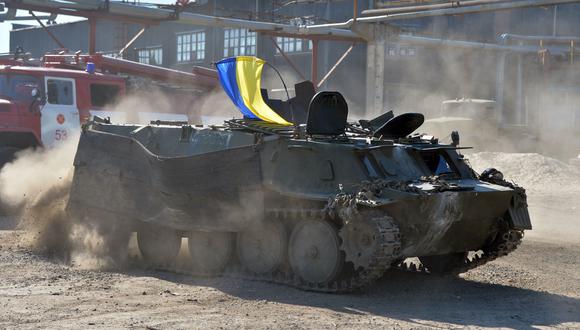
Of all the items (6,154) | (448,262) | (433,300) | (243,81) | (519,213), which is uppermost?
(243,81)

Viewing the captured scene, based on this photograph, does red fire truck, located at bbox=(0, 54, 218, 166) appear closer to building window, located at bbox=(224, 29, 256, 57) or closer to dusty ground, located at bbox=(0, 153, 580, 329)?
dusty ground, located at bbox=(0, 153, 580, 329)

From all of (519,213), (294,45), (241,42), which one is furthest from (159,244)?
(294,45)

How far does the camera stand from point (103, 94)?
1961 cm

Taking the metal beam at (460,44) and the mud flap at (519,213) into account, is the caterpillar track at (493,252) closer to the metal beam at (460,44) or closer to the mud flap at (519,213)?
the mud flap at (519,213)

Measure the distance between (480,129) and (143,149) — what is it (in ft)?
84.1

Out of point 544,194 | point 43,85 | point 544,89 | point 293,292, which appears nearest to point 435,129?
point 544,194

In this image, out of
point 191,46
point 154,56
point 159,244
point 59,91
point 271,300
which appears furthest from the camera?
point 154,56

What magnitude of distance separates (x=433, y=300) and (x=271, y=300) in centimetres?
184

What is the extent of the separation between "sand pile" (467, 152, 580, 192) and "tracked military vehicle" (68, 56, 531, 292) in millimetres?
13972

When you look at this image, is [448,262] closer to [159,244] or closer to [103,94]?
[159,244]

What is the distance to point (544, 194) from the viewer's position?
973 inches

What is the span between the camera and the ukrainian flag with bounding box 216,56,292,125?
13492mm

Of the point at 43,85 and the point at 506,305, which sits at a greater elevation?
the point at 43,85

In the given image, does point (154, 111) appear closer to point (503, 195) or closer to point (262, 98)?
point (262, 98)
